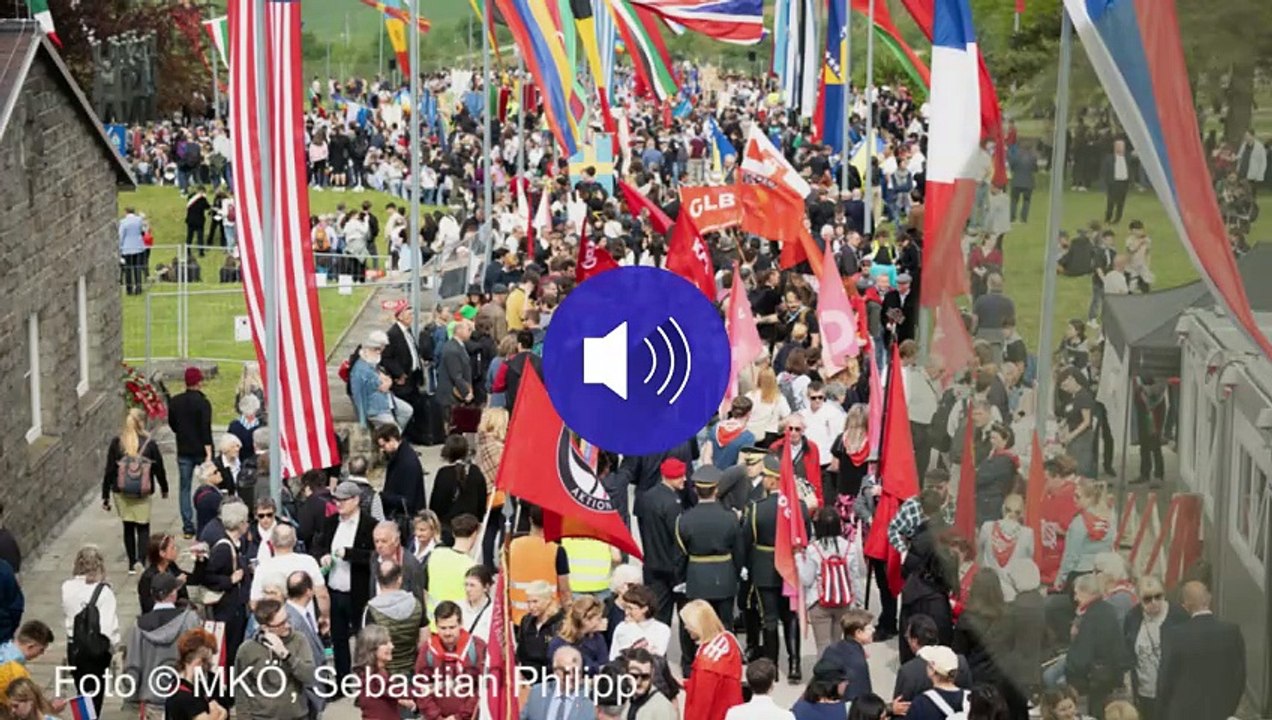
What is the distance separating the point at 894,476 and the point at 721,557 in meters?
1.31

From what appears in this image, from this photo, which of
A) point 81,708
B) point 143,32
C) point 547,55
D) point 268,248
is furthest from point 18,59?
point 143,32

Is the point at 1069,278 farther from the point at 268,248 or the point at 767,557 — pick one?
the point at 268,248

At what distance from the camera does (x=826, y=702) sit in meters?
10.6

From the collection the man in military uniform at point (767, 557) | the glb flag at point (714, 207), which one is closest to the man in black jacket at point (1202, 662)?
the man in military uniform at point (767, 557)

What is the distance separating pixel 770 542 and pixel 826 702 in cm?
353

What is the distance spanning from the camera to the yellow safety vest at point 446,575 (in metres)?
12.6

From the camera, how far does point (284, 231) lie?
48.4ft

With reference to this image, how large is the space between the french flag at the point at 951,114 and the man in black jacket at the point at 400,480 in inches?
178

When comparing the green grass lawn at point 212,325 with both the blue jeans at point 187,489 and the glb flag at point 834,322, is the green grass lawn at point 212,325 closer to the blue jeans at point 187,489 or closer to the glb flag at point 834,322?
the blue jeans at point 187,489

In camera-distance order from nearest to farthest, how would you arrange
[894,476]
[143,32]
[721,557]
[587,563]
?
[587,563]
[721,557]
[894,476]
[143,32]

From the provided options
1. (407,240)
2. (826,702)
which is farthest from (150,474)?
(407,240)

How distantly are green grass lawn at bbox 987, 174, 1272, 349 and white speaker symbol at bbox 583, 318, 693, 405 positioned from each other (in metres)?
3.11

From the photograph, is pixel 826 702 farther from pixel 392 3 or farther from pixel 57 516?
pixel 392 3

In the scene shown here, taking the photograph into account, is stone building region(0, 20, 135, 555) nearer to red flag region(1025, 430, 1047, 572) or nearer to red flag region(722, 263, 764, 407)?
red flag region(722, 263, 764, 407)
